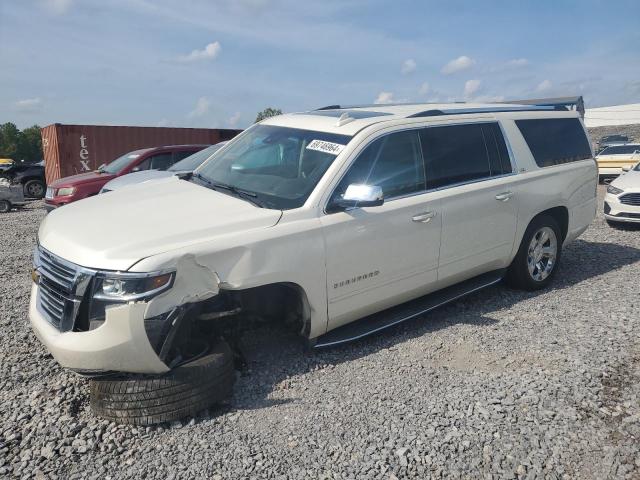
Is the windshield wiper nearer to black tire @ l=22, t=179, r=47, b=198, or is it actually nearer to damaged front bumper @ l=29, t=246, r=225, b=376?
damaged front bumper @ l=29, t=246, r=225, b=376

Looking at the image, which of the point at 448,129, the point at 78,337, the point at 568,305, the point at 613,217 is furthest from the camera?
the point at 613,217

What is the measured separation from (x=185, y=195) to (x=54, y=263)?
1.06 m

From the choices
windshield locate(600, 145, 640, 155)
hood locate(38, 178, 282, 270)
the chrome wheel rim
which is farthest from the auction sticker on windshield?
windshield locate(600, 145, 640, 155)

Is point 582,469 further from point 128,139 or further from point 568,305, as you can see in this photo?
point 128,139

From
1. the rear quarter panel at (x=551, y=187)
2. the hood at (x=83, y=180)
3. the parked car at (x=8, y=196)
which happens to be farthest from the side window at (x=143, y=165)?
the rear quarter panel at (x=551, y=187)

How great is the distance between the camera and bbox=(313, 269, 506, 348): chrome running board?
391 cm

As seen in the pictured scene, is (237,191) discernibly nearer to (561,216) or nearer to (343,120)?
(343,120)

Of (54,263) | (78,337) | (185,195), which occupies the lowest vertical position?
(78,337)

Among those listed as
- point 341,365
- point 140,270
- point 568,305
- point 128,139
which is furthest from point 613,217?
point 128,139

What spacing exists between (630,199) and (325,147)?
25.1 ft

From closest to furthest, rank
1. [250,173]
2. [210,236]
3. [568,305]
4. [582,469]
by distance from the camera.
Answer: [582,469] → [210,236] → [250,173] → [568,305]

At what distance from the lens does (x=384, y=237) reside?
3914mm

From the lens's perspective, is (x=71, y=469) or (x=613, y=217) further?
(x=613, y=217)

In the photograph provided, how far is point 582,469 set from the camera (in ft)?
8.98
